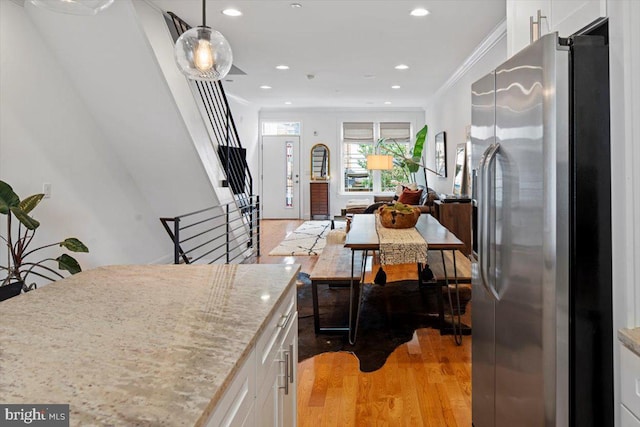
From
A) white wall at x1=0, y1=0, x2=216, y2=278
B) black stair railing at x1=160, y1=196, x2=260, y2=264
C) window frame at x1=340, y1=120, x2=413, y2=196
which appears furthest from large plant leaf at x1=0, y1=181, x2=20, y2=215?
window frame at x1=340, y1=120, x2=413, y2=196

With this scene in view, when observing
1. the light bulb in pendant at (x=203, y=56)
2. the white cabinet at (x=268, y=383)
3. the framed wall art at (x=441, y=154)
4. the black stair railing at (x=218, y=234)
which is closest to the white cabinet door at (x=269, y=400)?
the white cabinet at (x=268, y=383)

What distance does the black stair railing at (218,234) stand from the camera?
515cm

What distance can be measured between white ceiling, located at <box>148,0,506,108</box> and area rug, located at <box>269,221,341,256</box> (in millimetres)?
2696

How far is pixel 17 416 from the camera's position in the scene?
0.70m

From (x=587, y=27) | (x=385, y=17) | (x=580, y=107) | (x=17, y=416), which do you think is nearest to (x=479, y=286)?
(x=580, y=107)

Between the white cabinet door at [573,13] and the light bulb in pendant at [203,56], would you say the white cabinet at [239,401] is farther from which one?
the light bulb in pendant at [203,56]

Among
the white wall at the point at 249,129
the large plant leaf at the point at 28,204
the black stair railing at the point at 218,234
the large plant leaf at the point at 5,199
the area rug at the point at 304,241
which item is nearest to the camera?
the large plant leaf at the point at 5,199

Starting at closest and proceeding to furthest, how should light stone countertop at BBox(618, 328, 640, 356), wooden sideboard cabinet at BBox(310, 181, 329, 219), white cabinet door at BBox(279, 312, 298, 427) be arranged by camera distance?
light stone countertop at BBox(618, 328, 640, 356) < white cabinet door at BBox(279, 312, 298, 427) < wooden sideboard cabinet at BBox(310, 181, 329, 219)

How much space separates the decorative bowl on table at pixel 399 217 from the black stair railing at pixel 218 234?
6.63 feet

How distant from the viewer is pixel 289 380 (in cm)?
154

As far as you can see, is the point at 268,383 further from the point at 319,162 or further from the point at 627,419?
the point at 319,162

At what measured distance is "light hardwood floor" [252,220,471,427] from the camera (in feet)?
7.20

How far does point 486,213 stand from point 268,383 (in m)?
1.01

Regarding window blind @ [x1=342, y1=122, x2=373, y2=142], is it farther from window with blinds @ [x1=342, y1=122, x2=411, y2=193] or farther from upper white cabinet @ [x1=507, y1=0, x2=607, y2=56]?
upper white cabinet @ [x1=507, y1=0, x2=607, y2=56]
